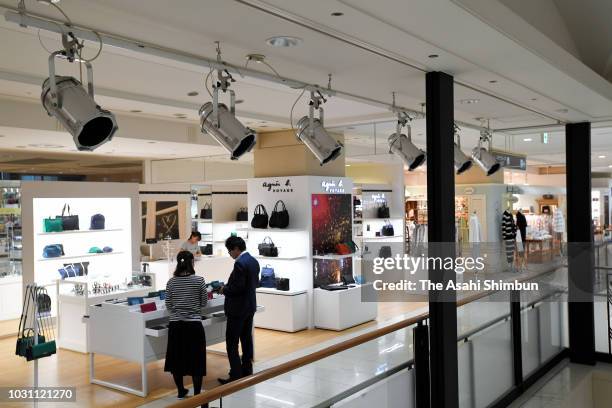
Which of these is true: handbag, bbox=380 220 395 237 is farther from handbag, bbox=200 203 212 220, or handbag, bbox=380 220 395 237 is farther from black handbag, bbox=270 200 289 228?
black handbag, bbox=270 200 289 228

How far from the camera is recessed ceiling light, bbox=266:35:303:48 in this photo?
350 cm

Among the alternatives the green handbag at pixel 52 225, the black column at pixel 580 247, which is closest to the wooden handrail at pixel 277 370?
the black column at pixel 580 247

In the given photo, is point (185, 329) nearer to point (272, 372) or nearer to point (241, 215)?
point (272, 372)

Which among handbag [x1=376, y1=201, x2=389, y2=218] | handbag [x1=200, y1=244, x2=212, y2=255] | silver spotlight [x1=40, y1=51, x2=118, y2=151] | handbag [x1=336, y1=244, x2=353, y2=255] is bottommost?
handbag [x1=200, y1=244, x2=212, y2=255]

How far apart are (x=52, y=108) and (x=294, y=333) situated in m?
5.88

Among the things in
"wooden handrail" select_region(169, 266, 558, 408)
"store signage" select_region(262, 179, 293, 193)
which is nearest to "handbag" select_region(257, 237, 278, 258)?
"store signage" select_region(262, 179, 293, 193)

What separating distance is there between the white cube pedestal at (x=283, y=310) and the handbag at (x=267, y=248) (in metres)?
0.51

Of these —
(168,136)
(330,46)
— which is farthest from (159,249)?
(330,46)

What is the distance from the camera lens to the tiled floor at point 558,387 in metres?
5.59

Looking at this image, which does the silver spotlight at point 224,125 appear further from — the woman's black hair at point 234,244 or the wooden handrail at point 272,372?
the woman's black hair at point 234,244

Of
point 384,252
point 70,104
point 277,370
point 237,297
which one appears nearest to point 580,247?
point 237,297

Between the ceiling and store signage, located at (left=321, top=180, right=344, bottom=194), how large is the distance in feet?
4.23

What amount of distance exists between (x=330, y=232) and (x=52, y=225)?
4.17m

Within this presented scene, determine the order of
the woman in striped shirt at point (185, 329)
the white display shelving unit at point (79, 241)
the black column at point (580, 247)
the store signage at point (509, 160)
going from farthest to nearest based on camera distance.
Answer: the store signage at point (509, 160) → the white display shelving unit at point (79, 241) → the black column at point (580, 247) → the woman in striped shirt at point (185, 329)
